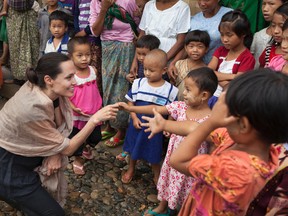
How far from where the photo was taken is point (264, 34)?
314cm

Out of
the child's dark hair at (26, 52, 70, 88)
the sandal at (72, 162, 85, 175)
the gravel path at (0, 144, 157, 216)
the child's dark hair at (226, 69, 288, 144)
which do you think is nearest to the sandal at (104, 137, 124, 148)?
the gravel path at (0, 144, 157, 216)

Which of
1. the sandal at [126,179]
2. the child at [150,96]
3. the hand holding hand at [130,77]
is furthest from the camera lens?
the hand holding hand at [130,77]

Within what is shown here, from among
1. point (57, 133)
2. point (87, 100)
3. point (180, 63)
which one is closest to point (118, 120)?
point (87, 100)

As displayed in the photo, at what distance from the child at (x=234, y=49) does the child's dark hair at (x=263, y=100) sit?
1587 mm

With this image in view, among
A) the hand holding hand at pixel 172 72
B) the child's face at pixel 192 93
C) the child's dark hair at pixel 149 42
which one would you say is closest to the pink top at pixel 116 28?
the child's dark hair at pixel 149 42

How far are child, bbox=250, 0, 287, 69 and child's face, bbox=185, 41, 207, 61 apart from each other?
481 millimetres

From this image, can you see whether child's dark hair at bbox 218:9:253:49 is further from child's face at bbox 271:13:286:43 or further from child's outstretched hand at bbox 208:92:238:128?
child's outstretched hand at bbox 208:92:238:128

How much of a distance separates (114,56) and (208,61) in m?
1.18

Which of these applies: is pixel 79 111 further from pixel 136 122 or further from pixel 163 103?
pixel 163 103

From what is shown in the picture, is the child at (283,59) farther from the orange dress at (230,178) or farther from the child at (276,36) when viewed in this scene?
the orange dress at (230,178)

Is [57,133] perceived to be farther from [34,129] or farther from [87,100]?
[87,100]

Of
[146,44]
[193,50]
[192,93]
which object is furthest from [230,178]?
[146,44]

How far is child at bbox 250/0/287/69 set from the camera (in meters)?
3.07

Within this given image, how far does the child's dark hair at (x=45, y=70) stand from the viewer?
2.48m
